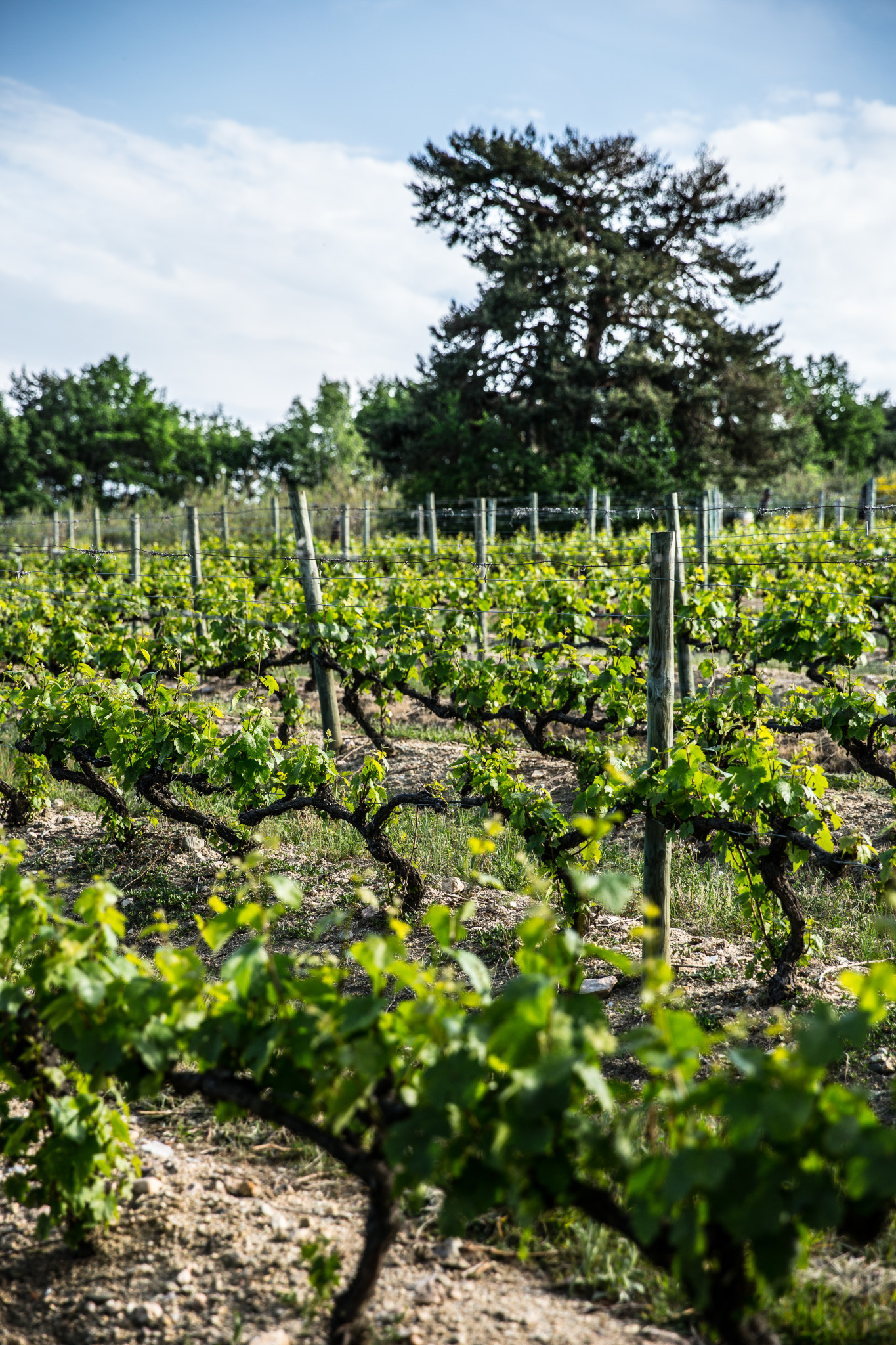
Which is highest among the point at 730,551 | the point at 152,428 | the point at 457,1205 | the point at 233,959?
the point at 152,428

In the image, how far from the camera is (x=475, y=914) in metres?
4.44

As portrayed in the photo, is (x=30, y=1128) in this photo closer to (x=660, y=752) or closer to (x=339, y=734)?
(x=660, y=752)

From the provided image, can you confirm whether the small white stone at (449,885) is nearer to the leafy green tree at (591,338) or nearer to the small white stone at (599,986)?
the small white stone at (599,986)

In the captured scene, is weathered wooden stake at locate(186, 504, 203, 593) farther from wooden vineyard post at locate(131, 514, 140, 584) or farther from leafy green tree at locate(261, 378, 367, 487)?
leafy green tree at locate(261, 378, 367, 487)

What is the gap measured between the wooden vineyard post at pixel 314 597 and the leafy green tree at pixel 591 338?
17909mm

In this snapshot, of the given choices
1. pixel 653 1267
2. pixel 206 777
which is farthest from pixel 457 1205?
pixel 206 777

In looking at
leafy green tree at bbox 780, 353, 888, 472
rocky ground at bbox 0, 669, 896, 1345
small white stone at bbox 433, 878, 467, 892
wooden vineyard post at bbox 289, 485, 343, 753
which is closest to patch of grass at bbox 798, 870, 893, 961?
rocky ground at bbox 0, 669, 896, 1345

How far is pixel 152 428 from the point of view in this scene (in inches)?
1577

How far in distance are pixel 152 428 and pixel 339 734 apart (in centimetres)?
3716

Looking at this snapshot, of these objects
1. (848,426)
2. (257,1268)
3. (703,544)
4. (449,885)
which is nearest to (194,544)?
(703,544)

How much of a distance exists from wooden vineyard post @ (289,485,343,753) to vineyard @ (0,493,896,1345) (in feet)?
0.12

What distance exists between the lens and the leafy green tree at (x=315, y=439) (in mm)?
37062

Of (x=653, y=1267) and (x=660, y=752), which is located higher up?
(x=660, y=752)

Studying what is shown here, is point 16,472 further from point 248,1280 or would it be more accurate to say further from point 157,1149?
point 248,1280
